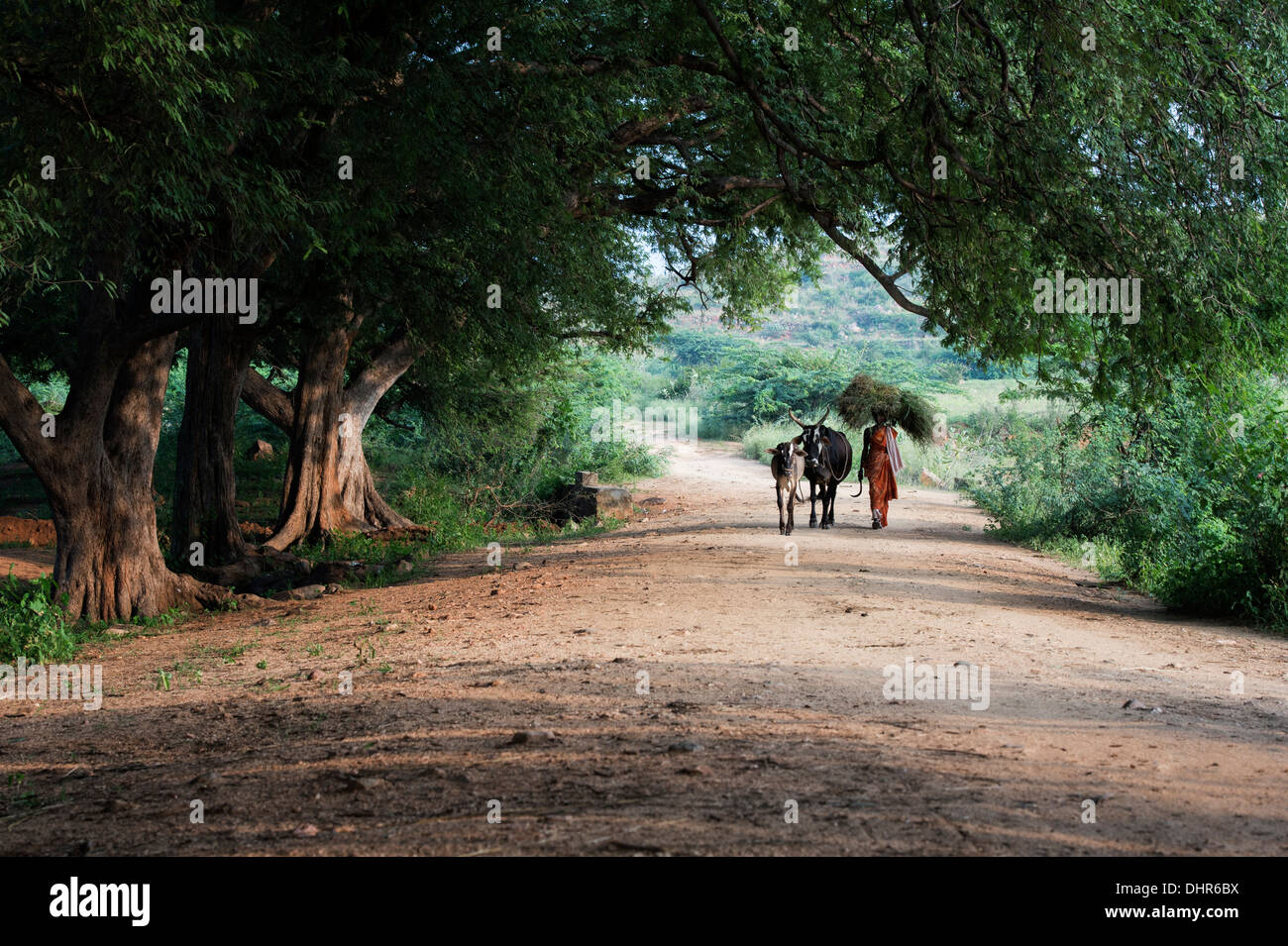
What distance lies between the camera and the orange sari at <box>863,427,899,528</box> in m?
17.6

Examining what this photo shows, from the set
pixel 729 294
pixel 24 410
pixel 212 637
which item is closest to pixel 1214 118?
pixel 212 637

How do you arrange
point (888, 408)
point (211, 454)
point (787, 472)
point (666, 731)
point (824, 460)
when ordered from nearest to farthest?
point (666, 731) → point (211, 454) → point (787, 472) → point (824, 460) → point (888, 408)

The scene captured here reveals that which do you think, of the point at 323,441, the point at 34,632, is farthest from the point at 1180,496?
the point at 34,632

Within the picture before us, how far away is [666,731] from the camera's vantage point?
5.92m

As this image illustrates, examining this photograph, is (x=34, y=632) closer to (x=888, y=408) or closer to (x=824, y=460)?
(x=824, y=460)

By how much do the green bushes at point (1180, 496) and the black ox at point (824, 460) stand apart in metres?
2.98

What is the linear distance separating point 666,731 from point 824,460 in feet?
40.4

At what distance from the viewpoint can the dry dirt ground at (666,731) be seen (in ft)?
14.5

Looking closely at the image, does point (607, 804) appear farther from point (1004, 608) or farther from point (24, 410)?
point (24, 410)

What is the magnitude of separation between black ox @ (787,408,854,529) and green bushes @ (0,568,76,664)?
36.0ft

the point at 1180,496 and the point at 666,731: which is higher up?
the point at 1180,496

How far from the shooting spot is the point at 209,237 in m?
11.1

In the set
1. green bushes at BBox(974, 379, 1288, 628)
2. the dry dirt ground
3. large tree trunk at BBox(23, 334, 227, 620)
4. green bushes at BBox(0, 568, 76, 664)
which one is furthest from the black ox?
green bushes at BBox(0, 568, 76, 664)

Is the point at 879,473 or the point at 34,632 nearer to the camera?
Answer: the point at 34,632
